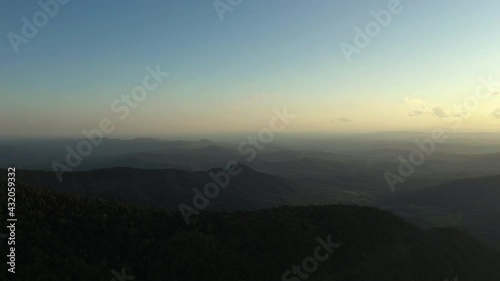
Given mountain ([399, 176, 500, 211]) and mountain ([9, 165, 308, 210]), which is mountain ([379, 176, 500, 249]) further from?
mountain ([9, 165, 308, 210])

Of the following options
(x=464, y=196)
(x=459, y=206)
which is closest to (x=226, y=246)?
(x=459, y=206)

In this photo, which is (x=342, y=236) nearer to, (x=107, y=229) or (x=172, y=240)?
(x=172, y=240)

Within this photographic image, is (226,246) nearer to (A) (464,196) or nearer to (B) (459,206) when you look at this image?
(B) (459,206)

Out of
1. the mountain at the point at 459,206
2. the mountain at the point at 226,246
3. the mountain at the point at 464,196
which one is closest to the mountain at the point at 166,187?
the mountain at the point at 459,206

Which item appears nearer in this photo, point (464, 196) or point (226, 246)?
point (226, 246)

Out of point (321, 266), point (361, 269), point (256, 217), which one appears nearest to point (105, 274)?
point (256, 217)

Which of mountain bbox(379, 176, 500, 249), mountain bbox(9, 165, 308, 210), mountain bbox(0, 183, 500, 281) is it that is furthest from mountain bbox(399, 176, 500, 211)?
mountain bbox(0, 183, 500, 281)

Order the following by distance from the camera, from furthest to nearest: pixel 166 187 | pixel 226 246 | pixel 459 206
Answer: pixel 459 206, pixel 166 187, pixel 226 246

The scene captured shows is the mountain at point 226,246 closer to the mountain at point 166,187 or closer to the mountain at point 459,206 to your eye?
the mountain at point 166,187
